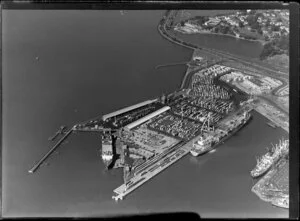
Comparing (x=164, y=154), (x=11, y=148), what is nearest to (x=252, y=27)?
(x=164, y=154)

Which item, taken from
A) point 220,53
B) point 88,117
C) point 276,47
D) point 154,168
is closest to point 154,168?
point 154,168

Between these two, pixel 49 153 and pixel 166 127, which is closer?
pixel 49 153

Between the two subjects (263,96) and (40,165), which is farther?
(263,96)

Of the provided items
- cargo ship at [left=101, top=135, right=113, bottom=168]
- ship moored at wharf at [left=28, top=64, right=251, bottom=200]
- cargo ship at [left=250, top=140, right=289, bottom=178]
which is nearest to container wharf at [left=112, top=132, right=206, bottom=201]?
ship moored at wharf at [left=28, top=64, right=251, bottom=200]

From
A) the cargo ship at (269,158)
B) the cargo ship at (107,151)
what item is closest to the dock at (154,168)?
the cargo ship at (107,151)

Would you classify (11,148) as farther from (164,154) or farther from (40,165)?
(164,154)

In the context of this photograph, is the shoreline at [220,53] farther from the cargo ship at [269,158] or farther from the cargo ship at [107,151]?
the cargo ship at [107,151]

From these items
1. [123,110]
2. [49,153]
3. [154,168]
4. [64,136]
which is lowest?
[154,168]

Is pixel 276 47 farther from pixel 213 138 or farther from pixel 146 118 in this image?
pixel 146 118
